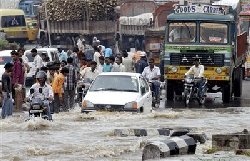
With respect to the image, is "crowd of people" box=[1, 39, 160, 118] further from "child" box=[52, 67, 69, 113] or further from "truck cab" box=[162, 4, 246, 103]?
"truck cab" box=[162, 4, 246, 103]

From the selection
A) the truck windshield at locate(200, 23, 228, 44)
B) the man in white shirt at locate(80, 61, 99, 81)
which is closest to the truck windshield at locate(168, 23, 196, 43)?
the truck windshield at locate(200, 23, 228, 44)

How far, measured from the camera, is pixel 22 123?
20.8 metres

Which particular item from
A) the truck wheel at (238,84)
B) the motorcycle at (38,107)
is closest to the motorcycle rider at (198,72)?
the truck wheel at (238,84)

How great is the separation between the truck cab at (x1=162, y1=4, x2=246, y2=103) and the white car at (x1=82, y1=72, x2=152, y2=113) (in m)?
5.36

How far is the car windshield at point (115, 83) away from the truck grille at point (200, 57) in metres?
5.86

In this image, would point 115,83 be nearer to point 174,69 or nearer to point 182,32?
point 174,69

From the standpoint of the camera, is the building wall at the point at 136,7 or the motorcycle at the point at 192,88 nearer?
the motorcycle at the point at 192,88

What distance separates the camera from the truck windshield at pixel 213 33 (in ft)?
97.8

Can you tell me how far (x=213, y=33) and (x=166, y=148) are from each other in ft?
55.7

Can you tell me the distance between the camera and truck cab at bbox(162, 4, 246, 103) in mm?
29719

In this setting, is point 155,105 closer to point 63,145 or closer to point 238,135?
point 63,145

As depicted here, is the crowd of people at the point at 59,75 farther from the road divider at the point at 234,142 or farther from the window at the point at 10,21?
the window at the point at 10,21

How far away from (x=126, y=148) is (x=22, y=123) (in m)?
4.86

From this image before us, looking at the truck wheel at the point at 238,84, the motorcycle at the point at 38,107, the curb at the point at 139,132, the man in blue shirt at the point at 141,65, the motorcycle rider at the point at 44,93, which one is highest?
the motorcycle rider at the point at 44,93
